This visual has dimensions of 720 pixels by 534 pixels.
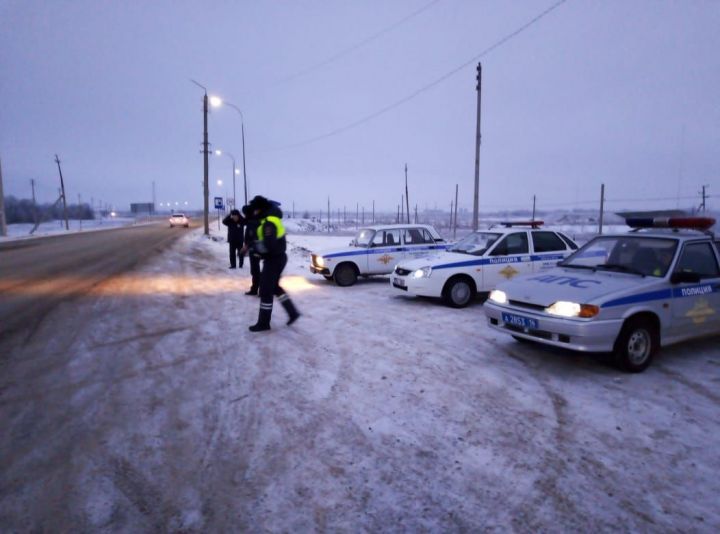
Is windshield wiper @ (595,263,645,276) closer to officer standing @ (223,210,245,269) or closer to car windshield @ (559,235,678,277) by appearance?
car windshield @ (559,235,678,277)

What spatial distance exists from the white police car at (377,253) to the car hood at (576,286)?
18.7 feet

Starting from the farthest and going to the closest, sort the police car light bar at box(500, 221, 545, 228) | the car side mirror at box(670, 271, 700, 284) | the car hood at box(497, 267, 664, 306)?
the police car light bar at box(500, 221, 545, 228), the car side mirror at box(670, 271, 700, 284), the car hood at box(497, 267, 664, 306)

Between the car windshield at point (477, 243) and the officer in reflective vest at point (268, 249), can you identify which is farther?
the car windshield at point (477, 243)

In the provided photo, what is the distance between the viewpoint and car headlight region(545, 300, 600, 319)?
5199 mm

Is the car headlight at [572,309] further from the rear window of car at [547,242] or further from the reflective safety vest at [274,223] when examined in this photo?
the rear window of car at [547,242]

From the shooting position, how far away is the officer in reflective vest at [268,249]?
7023mm

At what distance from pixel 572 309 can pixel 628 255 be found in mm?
1701

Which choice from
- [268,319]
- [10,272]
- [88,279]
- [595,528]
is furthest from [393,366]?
[10,272]

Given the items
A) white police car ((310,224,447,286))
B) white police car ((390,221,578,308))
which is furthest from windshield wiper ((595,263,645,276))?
white police car ((310,224,447,286))

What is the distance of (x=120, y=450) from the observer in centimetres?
363

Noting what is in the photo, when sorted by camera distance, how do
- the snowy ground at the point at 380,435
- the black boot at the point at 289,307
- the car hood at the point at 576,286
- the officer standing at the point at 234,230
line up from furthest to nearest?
the officer standing at the point at 234,230 → the black boot at the point at 289,307 → the car hood at the point at 576,286 → the snowy ground at the point at 380,435

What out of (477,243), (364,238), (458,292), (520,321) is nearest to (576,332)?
(520,321)

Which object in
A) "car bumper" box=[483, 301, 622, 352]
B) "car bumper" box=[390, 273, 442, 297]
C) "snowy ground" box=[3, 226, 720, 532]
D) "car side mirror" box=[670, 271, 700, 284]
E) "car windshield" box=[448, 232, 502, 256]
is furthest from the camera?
"car windshield" box=[448, 232, 502, 256]

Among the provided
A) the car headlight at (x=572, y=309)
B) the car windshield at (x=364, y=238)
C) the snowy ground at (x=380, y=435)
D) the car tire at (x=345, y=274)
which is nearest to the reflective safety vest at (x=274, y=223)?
the snowy ground at (x=380, y=435)
